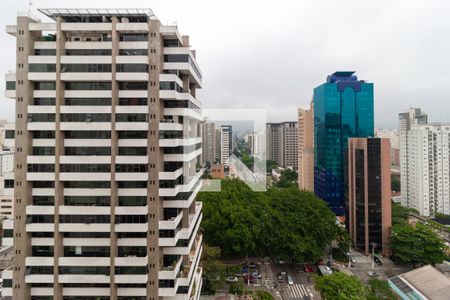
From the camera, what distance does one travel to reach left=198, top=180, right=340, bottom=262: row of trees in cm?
2278

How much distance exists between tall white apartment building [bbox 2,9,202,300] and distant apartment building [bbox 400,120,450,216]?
4064 centimetres

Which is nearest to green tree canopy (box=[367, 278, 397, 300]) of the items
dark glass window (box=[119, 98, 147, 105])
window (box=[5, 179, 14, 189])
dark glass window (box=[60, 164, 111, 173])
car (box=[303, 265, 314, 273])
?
car (box=[303, 265, 314, 273])

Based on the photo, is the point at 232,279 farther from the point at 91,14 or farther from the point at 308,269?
the point at 91,14

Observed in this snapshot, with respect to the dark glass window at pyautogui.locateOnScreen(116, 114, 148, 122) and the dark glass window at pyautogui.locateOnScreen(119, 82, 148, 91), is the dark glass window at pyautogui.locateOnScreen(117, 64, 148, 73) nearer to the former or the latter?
the dark glass window at pyautogui.locateOnScreen(119, 82, 148, 91)

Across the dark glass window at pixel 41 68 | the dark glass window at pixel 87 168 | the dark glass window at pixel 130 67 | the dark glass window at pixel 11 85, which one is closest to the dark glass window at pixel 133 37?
the dark glass window at pixel 130 67

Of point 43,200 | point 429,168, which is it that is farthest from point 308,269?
point 429,168

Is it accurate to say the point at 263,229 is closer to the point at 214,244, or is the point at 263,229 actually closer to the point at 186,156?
the point at 214,244

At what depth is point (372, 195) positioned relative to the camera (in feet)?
93.5

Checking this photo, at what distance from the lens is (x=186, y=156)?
12.3 m

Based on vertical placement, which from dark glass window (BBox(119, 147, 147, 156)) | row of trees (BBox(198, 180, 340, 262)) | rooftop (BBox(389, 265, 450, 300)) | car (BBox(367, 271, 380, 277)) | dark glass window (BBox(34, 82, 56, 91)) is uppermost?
dark glass window (BBox(34, 82, 56, 91))

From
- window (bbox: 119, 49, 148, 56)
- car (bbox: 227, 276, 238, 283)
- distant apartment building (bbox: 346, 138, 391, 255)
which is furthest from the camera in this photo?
distant apartment building (bbox: 346, 138, 391, 255)

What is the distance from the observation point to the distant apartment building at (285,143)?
6619 centimetres

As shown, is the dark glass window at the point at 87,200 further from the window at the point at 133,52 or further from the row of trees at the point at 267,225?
the row of trees at the point at 267,225

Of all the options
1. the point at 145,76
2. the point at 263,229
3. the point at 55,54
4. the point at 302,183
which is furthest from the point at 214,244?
the point at 302,183
